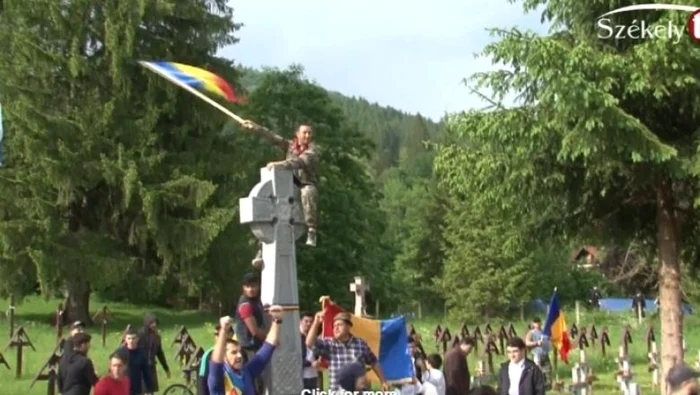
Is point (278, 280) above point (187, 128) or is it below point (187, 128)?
below

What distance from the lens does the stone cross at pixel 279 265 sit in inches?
327

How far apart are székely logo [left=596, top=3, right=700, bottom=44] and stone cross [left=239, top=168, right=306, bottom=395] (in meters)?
7.71

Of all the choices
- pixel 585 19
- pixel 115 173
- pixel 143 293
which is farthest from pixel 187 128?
pixel 585 19

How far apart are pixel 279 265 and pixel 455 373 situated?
3677 millimetres

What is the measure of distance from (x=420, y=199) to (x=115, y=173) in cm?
3716

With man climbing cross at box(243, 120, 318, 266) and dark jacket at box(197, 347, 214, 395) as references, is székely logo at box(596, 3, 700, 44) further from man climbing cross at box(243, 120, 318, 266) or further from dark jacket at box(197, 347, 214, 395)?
dark jacket at box(197, 347, 214, 395)

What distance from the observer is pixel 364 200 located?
4353cm

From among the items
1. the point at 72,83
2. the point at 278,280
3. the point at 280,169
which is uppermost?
the point at 72,83

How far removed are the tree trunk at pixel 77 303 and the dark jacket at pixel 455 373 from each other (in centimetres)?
2246

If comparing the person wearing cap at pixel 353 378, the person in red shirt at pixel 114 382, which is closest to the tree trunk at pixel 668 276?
the person in red shirt at pixel 114 382

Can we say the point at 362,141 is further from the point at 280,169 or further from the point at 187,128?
the point at 280,169

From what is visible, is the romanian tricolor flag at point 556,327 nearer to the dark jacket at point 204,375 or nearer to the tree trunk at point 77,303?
the dark jacket at point 204,375

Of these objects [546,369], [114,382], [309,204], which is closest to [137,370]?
[114,382]

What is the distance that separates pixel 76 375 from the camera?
10047 millimetres
